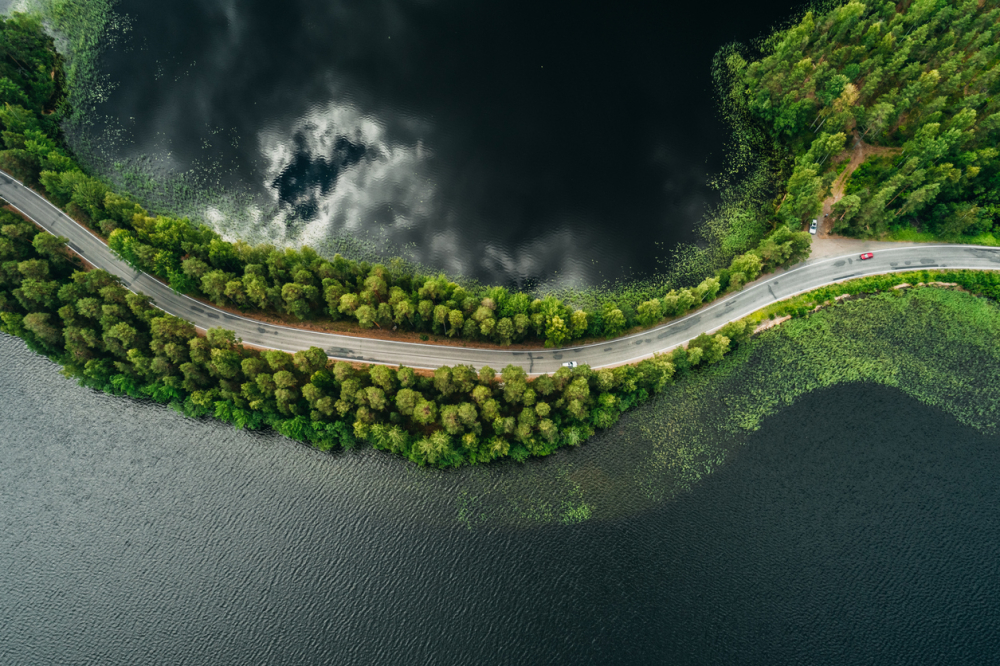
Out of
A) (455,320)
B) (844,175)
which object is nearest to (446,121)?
(455,320)

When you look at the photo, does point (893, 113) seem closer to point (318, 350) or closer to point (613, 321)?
point (613, 321)

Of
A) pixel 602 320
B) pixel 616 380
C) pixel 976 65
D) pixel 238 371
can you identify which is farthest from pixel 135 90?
pixel 976 65

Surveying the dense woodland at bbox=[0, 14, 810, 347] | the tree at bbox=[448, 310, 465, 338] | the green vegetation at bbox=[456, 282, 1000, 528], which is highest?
the dense woodland at bbox=[0, 14, 810, 347]

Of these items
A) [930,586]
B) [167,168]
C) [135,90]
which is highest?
[135,90]

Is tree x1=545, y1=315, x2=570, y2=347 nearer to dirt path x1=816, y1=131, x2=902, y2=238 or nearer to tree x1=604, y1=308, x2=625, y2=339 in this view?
tree x1=604, y1=308, x2=625, y2=339

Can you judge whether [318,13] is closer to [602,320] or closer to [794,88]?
[602,320]

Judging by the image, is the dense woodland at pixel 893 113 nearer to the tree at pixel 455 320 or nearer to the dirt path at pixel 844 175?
the dirt path at pixel 844 175

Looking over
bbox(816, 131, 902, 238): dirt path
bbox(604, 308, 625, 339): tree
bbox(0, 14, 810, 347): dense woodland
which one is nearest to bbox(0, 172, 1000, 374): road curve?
bbox(0, 14, 810, 347): dense woodland
